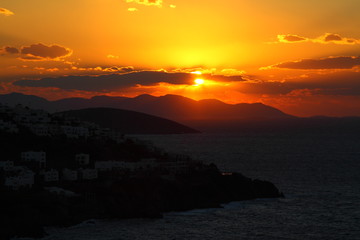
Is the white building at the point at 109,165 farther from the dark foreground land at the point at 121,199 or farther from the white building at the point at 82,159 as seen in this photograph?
the dark foreground land at the point at 121,199

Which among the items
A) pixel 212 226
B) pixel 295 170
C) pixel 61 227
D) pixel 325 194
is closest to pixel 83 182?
pixel 61 227

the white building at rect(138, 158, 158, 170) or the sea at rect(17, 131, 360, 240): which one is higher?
the white building at rect(138, 158, 158, 170)

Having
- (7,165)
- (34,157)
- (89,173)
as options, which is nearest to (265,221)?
(89,173)

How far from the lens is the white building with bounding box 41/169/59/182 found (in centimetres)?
7694

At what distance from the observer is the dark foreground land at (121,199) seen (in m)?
59.4

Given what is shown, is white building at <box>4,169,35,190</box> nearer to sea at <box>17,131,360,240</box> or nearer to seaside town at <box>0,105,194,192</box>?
seaside town at <box>0,105,194,192</box>

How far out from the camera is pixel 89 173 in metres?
81.3

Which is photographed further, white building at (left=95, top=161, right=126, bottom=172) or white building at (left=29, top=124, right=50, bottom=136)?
white building at (left=29, top=124, right=50, bottom=136)

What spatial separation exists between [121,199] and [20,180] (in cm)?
1499

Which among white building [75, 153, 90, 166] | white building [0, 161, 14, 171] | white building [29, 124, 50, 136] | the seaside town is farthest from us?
white building [29, 124, 50, 136]

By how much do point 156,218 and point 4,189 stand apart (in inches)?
847

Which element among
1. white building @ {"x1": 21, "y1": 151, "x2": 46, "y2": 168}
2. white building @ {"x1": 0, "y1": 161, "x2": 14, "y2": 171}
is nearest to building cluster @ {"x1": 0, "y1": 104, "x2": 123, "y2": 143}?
white building @ {"x1": 21, "y1": 151, "x2": 46, "y2": 168}

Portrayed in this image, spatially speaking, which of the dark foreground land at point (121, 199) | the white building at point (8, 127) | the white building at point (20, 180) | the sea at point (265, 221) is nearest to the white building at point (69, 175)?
the dark foreground land at point (121, 199)

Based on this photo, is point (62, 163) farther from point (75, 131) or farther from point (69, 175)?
point (75, 131)
